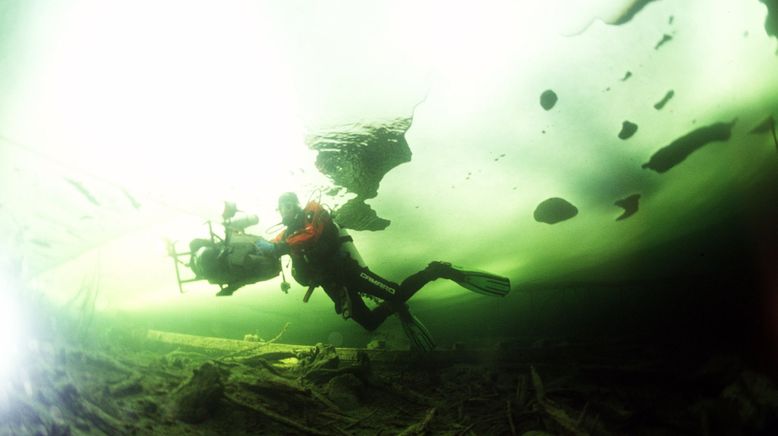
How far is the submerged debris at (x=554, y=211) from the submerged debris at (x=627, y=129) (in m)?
1.53

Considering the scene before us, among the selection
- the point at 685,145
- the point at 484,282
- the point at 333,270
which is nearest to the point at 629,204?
the point at 685,145

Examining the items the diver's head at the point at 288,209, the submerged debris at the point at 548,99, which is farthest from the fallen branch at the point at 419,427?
the submerged debris at the point at 548,99

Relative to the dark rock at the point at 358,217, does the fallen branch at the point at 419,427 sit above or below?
below

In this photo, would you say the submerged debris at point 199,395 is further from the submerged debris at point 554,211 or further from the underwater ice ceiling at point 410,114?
the submerged debris at point 554,211

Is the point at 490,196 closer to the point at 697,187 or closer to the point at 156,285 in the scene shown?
the point at 697,187

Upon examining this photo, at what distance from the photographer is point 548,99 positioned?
5.02 metres

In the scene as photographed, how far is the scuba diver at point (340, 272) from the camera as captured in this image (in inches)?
215

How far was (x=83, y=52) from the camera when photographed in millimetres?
4773

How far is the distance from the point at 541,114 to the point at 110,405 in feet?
22.7

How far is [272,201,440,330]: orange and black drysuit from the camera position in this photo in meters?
5.42

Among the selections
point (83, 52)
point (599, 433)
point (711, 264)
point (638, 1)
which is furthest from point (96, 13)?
point (711, 264)

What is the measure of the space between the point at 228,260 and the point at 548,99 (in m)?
5.58

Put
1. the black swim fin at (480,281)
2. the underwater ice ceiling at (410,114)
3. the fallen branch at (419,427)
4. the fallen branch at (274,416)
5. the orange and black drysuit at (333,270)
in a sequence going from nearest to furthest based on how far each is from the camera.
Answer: the fallen branch at (274,416)
the fallen branch at (419,427)
the underwater ice ceiling at (410,114)
the orange and black drysuit at (333,270)
the black swim fin at (480,281)

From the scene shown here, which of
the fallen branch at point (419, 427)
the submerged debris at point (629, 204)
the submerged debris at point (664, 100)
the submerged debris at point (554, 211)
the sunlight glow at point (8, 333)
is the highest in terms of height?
the submerged debris at point (664, 100)
